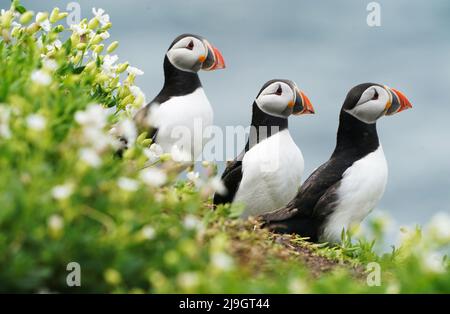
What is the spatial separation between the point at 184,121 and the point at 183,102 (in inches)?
8.1

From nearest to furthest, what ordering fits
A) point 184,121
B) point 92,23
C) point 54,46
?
point 184,121
point 92,23
point 54,46

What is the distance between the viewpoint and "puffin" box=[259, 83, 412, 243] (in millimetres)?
7574

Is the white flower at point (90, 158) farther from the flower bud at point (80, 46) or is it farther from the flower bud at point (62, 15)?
the flower bud at point (62, 15)

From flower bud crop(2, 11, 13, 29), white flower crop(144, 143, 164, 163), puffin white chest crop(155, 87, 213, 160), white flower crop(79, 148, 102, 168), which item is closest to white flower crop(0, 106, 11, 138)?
white flower crop(79, 148, 102, 168)

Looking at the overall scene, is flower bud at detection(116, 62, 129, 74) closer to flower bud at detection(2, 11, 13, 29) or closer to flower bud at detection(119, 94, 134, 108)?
flower bud at detection(119, 94, 134, 108)

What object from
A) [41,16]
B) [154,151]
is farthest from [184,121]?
[41,16]

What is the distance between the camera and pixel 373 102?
7.66 meters

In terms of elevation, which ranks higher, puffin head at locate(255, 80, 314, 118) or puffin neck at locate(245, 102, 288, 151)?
puffin head at locate(255, 80, 314, 118)

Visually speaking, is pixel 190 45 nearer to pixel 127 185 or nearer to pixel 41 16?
pixel 41 16

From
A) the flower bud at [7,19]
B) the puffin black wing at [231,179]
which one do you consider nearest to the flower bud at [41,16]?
the flower bud at [7,19]

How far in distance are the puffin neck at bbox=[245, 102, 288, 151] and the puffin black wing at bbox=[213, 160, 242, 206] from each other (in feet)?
0.70

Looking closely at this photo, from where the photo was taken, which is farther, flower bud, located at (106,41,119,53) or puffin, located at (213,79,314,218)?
flower bud, located at (106,41,119,53)
